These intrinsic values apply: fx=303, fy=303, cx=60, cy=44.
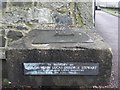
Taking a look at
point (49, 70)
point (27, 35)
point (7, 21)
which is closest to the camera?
point (49, 70)

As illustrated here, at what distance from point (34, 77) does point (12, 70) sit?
0.22m

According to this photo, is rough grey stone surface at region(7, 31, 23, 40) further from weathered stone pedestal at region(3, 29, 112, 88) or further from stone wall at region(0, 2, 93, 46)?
weathered stone pedestal at region(3, 29, 112, 88)

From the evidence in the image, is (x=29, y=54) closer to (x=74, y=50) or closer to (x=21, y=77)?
(x=21, y=77)

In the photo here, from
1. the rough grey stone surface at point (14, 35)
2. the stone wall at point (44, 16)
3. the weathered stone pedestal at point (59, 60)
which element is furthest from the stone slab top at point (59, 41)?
the stone wall at point (44, 16)

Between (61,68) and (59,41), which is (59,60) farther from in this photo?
(59,41)

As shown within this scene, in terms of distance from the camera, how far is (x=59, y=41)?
10.3ft

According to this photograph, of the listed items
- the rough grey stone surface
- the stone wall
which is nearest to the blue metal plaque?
the rough grey stone surface

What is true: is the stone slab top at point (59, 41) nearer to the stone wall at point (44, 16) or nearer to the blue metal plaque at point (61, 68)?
the blue metal plaque at point (61, 68)

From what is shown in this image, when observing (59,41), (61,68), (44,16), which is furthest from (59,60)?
(44,16)

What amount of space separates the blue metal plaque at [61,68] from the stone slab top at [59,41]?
177 mm

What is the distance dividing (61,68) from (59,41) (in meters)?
0.37

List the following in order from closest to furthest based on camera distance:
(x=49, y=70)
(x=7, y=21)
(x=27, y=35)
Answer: (x=49, y=70) → (x=27, y=35) → (x=7, y=21)

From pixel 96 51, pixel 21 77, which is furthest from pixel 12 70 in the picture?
pixel 96 51

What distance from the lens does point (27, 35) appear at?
3.49 m
